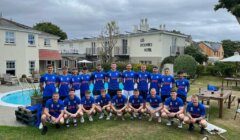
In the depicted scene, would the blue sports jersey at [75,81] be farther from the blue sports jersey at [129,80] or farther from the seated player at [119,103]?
the blue sports jersey at [129,80]

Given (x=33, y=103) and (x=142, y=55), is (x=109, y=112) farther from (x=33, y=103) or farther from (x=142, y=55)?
(x=142, y=55)

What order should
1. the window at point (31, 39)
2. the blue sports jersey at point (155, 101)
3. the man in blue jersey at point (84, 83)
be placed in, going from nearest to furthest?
the blue sports jersey at point (155, 101)
the man in blue jersey at point (84, 83)
the window at point (31, 39)

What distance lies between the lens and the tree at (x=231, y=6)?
22.9 m

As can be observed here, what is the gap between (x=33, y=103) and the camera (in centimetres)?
964

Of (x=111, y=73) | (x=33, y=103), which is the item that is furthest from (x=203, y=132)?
(x=33, y=103)

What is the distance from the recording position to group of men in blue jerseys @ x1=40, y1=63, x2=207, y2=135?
774 cm

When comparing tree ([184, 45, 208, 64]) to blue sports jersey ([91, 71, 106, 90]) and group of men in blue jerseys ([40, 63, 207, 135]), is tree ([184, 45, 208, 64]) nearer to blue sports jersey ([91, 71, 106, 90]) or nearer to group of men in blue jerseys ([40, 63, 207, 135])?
group of men in blue jerseys ([40, 63, 207, 135])

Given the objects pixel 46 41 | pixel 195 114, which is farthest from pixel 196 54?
pixel 195 114

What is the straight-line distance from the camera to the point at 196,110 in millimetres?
7758

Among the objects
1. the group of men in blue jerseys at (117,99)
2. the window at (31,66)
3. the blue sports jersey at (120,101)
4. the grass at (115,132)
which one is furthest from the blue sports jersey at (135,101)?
the window at (31,66)

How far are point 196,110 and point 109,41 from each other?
29.8 m

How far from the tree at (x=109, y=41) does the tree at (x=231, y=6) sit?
14475mm

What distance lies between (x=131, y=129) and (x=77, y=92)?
9.30ft

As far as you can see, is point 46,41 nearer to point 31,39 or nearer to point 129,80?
point 31,39
